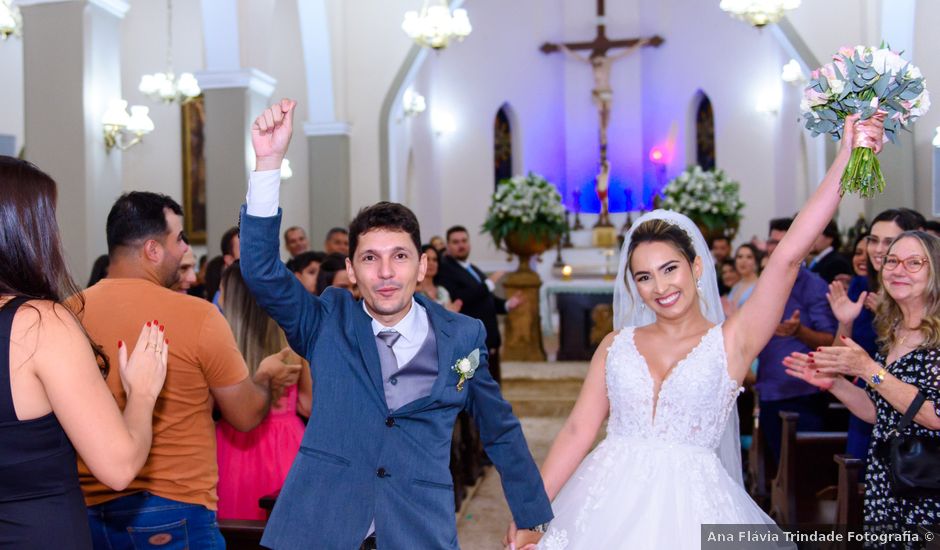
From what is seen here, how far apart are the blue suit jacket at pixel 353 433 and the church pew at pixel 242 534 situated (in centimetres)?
93

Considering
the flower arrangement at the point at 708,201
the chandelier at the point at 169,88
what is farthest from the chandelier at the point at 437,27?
the flower arrangement at the point at 708,201

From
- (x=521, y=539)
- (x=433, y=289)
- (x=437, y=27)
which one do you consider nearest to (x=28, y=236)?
(x=521, y=539)

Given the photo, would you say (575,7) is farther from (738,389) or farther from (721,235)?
(738,389)

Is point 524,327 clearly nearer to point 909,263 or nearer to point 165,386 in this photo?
point 909,263

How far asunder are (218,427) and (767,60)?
49.7 feet

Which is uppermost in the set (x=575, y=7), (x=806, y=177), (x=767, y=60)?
(x=575, y=7)

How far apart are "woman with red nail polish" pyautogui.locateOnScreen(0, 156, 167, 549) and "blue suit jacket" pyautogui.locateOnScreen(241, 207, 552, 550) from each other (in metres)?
0.42

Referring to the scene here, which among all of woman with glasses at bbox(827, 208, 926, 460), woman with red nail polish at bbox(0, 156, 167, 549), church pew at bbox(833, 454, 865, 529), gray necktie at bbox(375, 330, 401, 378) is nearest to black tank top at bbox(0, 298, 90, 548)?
woman with red nail polish at bbox(0, 156, 167, 549)

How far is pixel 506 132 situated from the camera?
1878 centimetres

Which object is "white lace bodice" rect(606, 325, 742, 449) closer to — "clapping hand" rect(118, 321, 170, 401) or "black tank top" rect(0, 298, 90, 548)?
"clapping hand" rect(118, 321, 170, 401)

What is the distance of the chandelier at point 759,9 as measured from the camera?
27.8ft

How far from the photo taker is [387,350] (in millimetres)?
2371

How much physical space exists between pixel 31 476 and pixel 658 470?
1.78 metres

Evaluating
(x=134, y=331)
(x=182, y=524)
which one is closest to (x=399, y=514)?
(x=182, y=524)
